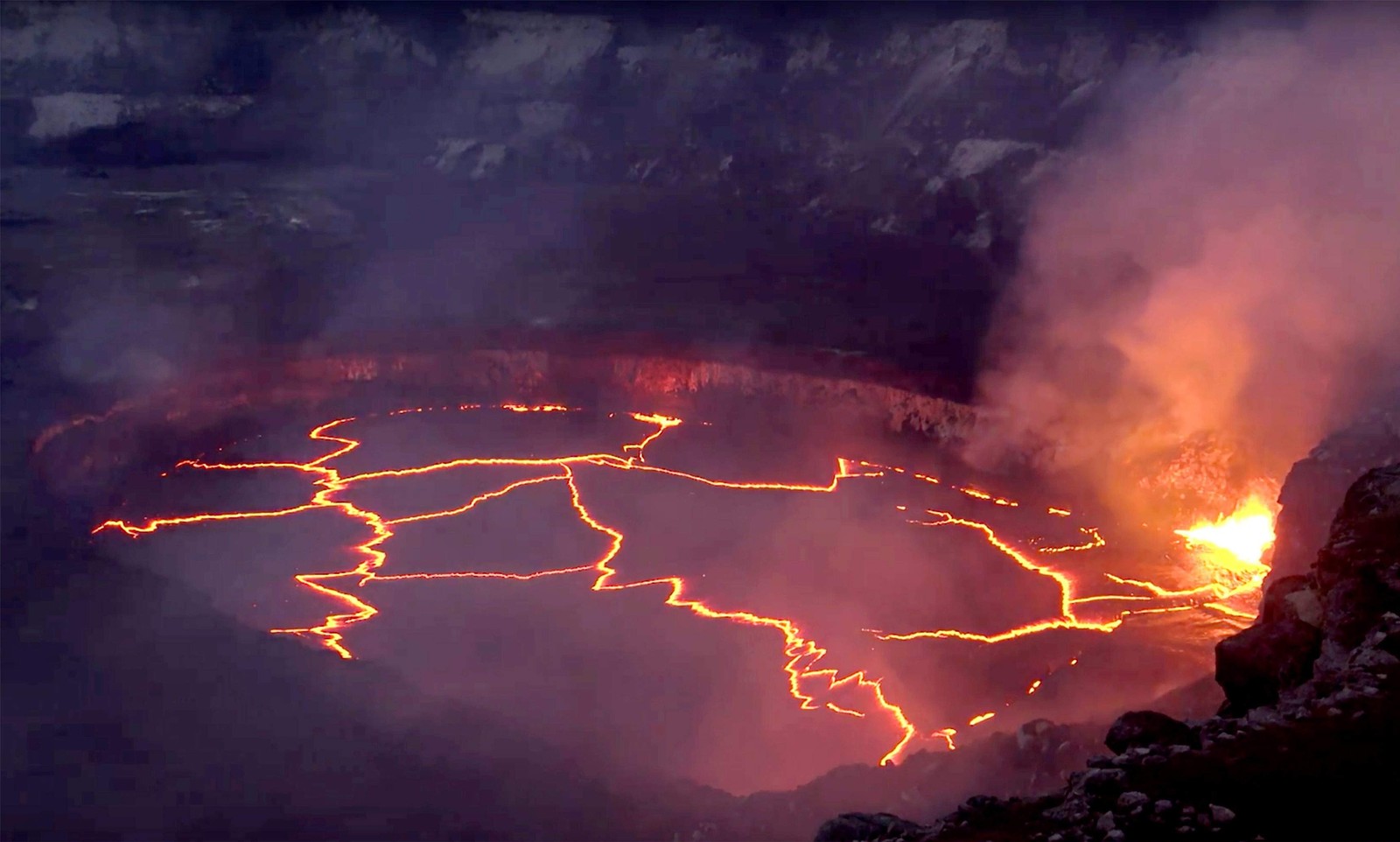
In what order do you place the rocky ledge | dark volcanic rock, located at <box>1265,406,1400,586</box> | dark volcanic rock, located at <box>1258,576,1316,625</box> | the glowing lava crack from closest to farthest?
the rocky ledge < dark volcanic rock, located at <box>1258,576,1316,625</box> < dark volcanic rock, located at <box>1265,406,1400,586</box> < the glowing lava crack

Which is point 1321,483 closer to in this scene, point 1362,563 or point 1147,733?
point 1362,563

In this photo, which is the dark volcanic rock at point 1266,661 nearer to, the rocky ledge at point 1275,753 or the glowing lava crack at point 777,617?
the rocky ledge at point 1275,753

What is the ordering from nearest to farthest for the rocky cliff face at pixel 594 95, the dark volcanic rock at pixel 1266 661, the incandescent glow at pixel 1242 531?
the dark volcanic rock at pixel 1266 661 < the incandescent glow at pixel 1242 531 < the rocky cliff face at pixel 594 95

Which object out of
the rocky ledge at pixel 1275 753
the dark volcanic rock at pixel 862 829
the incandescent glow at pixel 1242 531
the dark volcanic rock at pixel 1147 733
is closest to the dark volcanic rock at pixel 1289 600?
the rocky ledge at pixel 1275 753

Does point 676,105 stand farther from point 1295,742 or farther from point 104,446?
point 1295,742

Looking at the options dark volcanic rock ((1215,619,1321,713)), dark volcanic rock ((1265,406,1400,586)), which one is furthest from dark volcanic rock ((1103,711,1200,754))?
dark volcanic rock ((1265,406,1400,586))

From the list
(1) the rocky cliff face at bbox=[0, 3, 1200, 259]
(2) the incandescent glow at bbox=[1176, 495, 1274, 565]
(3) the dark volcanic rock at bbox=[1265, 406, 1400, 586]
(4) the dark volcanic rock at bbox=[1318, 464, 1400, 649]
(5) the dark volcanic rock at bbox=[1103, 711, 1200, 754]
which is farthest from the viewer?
(1) the rocky cliff face at bbox=[0, 3, 1200, 259]

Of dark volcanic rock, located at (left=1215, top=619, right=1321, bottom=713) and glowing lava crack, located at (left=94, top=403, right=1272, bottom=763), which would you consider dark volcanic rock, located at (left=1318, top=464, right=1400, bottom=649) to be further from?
glowing lava crack, located at (left=94, top=403, right=1272, bottom=763)
